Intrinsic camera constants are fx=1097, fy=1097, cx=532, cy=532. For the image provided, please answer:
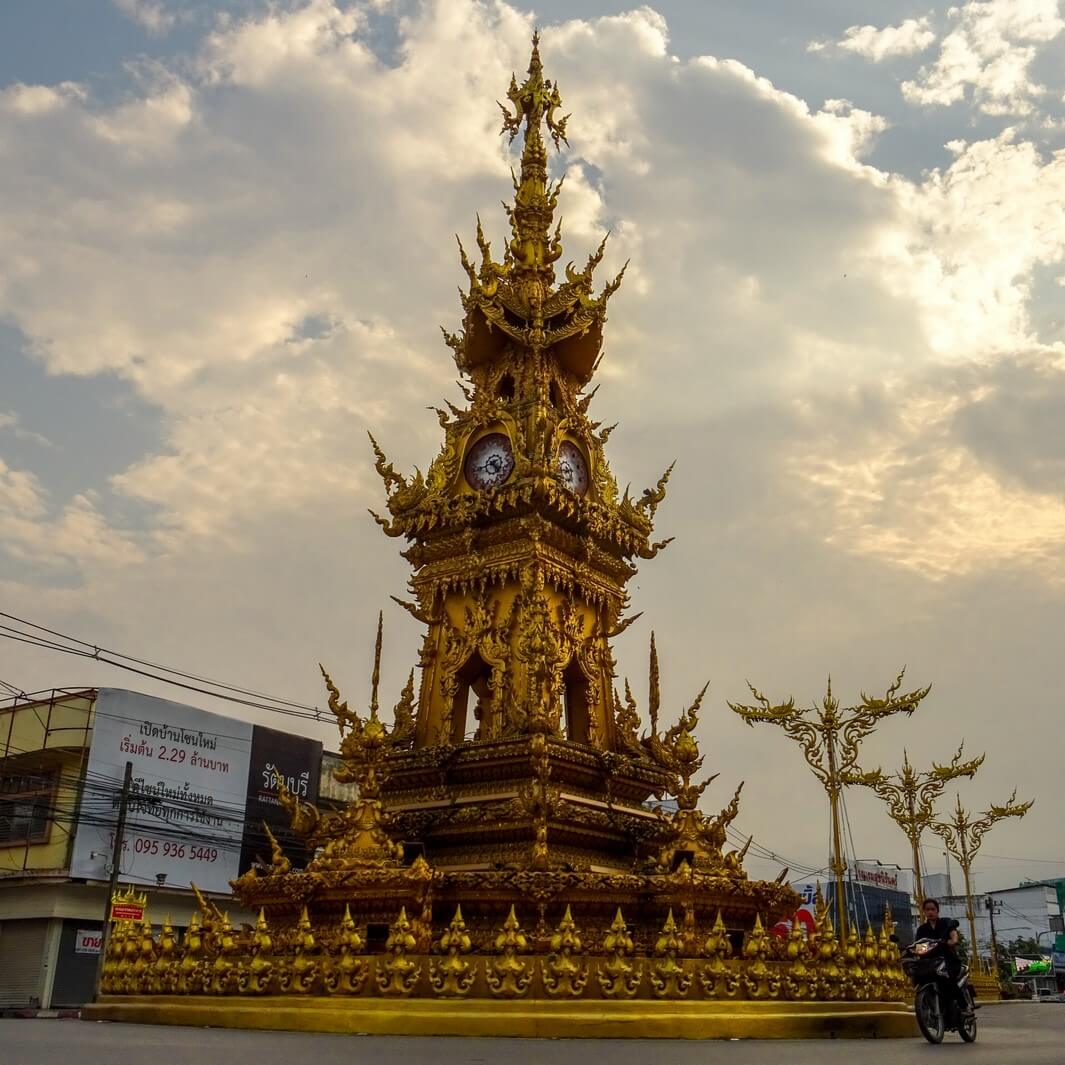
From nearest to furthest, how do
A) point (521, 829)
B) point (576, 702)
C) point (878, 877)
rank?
point (521, 829), point (576, 702), point (878, 877)

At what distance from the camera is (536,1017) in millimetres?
11477

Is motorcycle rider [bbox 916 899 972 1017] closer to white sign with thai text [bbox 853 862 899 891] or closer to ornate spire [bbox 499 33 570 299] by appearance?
ornate spire [bbox 499 33 570 299]

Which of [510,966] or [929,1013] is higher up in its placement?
[510,966]

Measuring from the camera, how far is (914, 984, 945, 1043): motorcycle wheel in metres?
12.0

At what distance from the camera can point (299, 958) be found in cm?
1274

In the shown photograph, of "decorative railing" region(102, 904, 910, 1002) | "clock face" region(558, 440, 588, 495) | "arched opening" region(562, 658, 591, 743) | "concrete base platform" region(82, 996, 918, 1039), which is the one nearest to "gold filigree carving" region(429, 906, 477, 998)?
"decorative railing" region(102, 904, 910, 1002)

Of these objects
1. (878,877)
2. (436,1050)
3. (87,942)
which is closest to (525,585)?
(436,1050)

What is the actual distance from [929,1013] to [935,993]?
23cm

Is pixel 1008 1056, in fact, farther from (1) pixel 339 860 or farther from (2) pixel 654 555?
(2) pixel 654 555

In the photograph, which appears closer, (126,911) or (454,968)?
(454,968)

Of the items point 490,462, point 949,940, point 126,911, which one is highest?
point 490,462

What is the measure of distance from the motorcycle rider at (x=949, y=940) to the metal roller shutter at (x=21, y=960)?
28.6m

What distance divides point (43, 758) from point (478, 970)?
2842 centimetres

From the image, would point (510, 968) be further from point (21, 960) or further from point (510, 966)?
point (21, 960)
